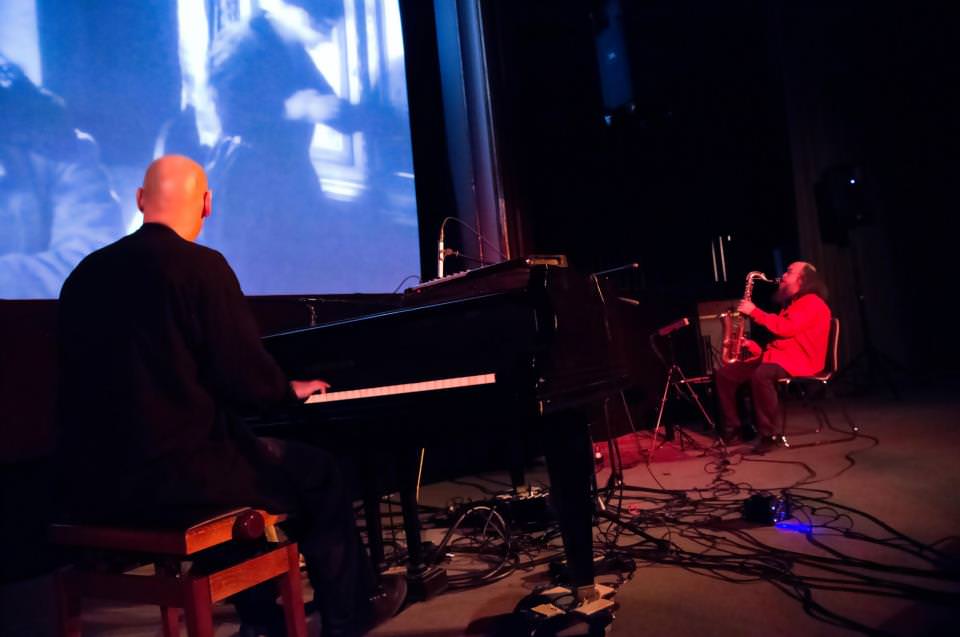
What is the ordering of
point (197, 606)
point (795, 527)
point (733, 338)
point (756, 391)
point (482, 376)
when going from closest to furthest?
point (197, 606)
point (482, 376)
point (795, 527)
point (756, 391)
point (733, 338)

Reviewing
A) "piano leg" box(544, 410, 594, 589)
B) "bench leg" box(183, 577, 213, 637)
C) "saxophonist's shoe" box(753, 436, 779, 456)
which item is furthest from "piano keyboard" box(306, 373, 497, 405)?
"saxophonist's shoe" box(753, 436, 779, 456)

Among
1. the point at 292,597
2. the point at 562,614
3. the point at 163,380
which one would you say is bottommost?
the point at 562,614

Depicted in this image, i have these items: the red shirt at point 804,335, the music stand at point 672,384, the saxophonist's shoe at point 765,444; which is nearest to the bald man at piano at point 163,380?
the music stand at point 672,384

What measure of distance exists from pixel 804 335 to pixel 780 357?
24 cm

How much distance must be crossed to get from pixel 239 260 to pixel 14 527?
165cm

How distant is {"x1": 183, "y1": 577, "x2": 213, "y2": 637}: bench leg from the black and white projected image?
84.1 inches

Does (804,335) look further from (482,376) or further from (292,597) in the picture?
(292,597)

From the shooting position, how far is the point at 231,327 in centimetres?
165

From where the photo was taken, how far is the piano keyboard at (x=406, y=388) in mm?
1840

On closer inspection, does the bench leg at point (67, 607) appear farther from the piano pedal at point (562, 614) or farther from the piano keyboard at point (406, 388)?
the piano pedal at point (562, 614)

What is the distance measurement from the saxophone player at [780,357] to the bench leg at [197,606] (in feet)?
13.3

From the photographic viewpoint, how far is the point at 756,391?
482 centimetres

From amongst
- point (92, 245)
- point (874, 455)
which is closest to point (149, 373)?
point (92, 245)

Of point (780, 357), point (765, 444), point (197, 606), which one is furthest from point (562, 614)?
point (780, 357)
